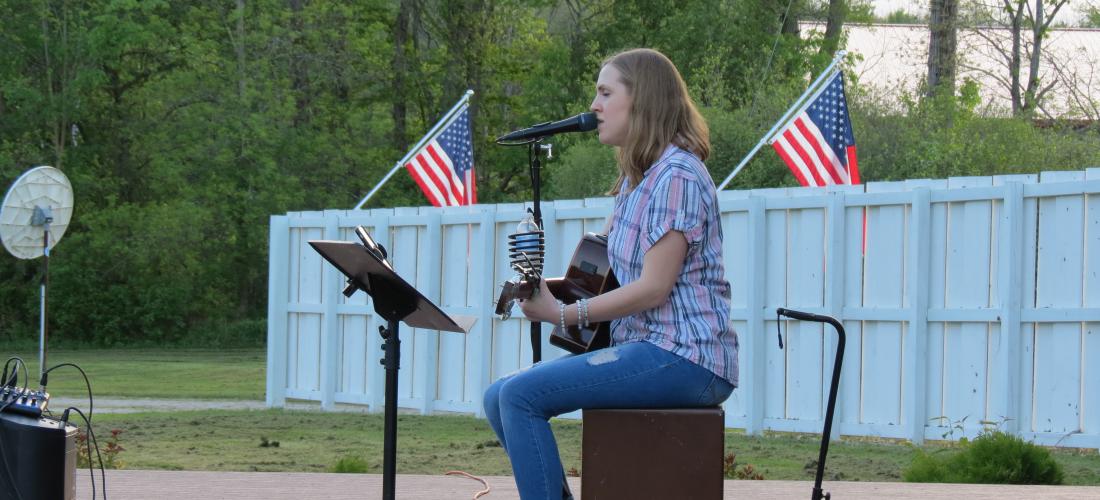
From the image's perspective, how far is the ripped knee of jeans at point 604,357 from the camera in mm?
4227

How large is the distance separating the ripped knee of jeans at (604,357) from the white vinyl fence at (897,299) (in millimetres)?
5640

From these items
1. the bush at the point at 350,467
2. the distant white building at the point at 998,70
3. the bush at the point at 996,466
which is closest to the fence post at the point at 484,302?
the bush at the point at 350,467

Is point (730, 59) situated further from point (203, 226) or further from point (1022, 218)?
point (1022, 218)

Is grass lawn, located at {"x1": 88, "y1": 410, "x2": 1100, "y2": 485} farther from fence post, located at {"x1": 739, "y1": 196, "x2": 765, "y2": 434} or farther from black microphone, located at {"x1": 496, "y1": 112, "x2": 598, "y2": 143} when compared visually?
black microphone, located at {"x1": 496, "y1": 112, "x2": 598, "y2": 143}

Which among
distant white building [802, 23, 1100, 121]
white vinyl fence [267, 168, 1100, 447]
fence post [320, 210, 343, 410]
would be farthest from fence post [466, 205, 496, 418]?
distant white building [802, 23, 1100, 121]

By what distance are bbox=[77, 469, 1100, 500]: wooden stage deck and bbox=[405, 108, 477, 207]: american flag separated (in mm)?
9112

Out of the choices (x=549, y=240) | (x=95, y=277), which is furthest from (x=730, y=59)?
(x=549, y=240)

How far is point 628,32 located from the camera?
35812mm

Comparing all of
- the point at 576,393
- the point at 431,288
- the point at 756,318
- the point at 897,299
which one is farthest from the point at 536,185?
the point at 431,288

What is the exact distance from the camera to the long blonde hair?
4.34 meters

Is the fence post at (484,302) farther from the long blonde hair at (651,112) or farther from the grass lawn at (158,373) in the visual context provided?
the long blonde hair at (651,112)

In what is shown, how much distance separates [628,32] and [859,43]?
678cm

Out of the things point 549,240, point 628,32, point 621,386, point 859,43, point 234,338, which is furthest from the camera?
point 859,43

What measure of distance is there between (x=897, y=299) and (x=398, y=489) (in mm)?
4330
